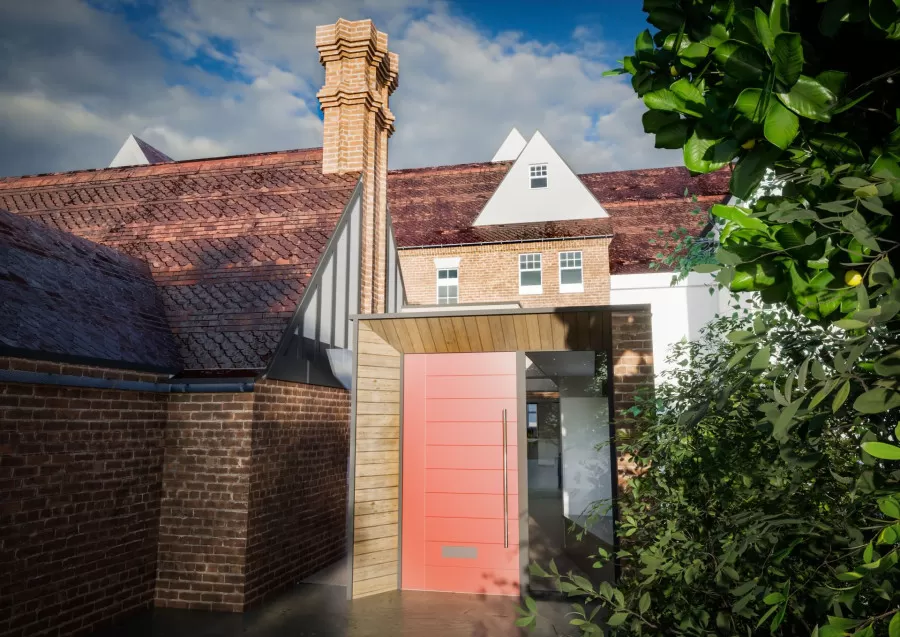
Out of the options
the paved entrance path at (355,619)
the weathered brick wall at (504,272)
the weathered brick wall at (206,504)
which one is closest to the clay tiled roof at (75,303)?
the weathered brick wall at (206,504)

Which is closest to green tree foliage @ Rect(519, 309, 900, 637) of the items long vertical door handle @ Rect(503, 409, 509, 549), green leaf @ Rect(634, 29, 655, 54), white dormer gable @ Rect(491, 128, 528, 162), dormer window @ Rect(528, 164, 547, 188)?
green leaf @ Rect(634, 29, 655, 54)

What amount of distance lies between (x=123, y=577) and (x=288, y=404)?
8.28ft

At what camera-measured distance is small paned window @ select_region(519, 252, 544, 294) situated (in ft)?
→ 65.1

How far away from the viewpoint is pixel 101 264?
7.62 m

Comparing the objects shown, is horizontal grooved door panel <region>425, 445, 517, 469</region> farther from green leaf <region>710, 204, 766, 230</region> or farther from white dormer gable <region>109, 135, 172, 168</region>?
white dormer gable <region>109, 135, 172, 168</region>

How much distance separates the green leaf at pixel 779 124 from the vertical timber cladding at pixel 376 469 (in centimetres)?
662

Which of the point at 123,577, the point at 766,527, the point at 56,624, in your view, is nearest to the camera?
the point at 766,527

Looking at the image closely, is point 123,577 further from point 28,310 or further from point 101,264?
point 101,264

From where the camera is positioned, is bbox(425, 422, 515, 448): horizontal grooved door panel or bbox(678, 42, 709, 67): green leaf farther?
bbox(425, 422, 515, 448): horizontal grooved door panel

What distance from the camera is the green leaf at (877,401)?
44.2 inches

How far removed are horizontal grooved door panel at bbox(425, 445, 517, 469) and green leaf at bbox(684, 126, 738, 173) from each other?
6.43 metres

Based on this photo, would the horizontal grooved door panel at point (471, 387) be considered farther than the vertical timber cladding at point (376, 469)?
Yes

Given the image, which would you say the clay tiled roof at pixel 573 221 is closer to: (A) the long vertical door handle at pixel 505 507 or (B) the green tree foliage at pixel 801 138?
(A) the long vertical door handle at pixel 505 507

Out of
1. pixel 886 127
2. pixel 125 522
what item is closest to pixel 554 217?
pixel 125 522
